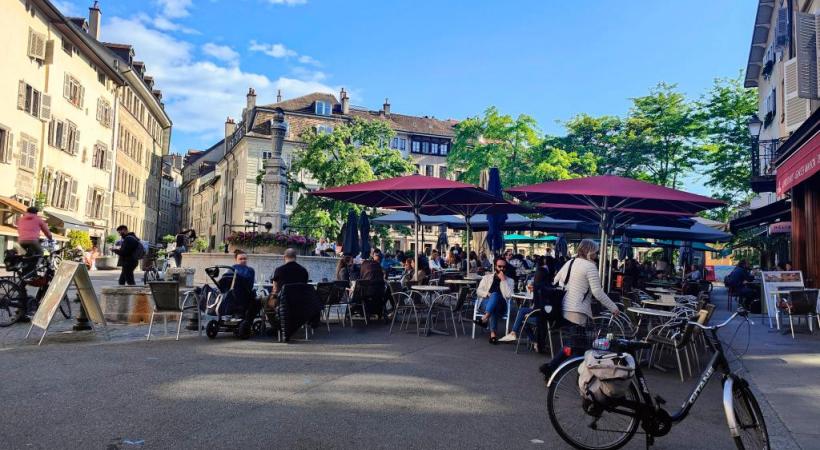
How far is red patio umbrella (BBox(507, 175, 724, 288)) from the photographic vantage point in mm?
10523

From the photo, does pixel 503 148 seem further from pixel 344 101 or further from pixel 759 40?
pixel 344 101

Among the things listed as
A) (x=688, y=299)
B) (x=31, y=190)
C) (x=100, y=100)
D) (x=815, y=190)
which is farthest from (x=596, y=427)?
(x=100, y=100)

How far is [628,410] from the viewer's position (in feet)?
14.8

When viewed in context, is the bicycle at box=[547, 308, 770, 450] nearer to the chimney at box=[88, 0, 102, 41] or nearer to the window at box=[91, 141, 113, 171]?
the window at box=[91, 141, 113, 171]

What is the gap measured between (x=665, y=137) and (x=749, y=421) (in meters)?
33.7

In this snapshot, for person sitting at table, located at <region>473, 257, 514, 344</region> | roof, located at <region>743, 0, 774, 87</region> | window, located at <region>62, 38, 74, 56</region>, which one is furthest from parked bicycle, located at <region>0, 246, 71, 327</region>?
window, located at <region>62, 38, 74, 56</region>

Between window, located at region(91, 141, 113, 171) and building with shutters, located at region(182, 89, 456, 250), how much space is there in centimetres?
1600

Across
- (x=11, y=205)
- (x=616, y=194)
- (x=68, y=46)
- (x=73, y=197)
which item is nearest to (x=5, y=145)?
(x=11, y=205)

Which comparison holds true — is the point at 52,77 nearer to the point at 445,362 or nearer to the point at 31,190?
the point at 31,190

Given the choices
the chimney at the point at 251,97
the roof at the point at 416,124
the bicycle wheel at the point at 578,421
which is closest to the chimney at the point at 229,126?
the chimney at the point at 251,97

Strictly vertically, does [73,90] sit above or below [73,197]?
above

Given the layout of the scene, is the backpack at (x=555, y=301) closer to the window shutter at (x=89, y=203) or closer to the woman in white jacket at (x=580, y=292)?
the woman in white jacket at (x=580, y=292)

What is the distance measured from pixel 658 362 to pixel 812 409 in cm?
266

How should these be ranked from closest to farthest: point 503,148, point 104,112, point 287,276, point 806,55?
point 287,276, point 806,55, point 104,112, point 503,148
